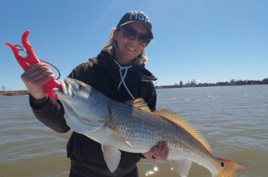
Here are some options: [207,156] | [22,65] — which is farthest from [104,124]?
[207,156]

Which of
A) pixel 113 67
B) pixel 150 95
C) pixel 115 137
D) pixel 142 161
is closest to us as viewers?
pixel 115 137

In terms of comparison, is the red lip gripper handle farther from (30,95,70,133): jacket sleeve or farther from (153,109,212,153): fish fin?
(153,109,212,153): fish fin

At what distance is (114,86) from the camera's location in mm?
2797

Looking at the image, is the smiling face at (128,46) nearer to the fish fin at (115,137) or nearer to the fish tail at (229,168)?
the fish fin at (115,137)

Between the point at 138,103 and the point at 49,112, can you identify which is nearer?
the point at 49,112

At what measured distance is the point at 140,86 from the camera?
2.93 metres

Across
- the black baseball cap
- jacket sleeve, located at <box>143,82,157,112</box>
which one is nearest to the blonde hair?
the black baseball cap

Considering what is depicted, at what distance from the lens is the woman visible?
2.19 meters

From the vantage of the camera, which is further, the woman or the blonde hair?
the blonde hair

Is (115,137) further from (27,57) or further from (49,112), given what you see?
(27,57)

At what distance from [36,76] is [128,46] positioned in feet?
5.41

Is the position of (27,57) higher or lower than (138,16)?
lower

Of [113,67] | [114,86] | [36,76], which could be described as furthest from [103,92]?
[36,76]

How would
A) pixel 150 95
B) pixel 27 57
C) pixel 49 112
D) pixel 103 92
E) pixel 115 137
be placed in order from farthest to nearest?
pixel 150 95, pixel 103 92, pixel 115 137, pixel 49 112, pixel 27 57
